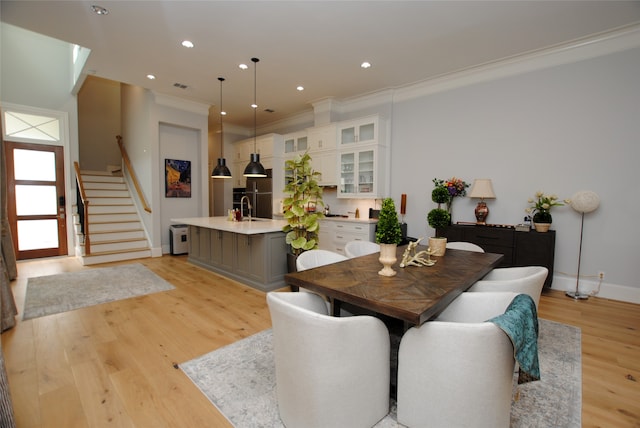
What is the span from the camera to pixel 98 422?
1675 mm

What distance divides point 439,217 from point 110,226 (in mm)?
6405

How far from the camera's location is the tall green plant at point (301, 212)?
4.03 meters

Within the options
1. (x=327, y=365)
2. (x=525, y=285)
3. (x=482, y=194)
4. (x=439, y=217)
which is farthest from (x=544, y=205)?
(x=327, y=365)

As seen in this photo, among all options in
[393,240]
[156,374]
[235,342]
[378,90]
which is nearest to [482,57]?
[378,90]

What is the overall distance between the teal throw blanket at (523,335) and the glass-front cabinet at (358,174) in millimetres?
4044

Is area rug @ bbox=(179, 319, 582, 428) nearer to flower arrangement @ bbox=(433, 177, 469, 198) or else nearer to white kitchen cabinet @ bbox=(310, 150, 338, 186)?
flower arrangement @ bbox=(433, 177, 469, 198)

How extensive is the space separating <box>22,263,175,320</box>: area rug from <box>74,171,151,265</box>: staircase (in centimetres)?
74

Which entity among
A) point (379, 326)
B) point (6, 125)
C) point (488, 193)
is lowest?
point (379, 326)

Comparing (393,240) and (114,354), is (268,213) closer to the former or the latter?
(114,354)

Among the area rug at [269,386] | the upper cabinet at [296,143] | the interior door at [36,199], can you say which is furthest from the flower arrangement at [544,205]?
the interior door at [36,199]

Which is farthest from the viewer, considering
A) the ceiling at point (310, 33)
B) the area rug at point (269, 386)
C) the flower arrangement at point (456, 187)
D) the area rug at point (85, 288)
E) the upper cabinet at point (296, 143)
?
the upper cabinet at point (296, 143)

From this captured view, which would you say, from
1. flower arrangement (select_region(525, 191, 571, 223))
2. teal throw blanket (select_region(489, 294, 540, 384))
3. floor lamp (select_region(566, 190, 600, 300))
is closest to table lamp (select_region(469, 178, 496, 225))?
flower arrangement (select_region(525, 191, 571, 223))

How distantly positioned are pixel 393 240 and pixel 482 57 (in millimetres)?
3670

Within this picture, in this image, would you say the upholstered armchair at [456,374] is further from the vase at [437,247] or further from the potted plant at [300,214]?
the potted plant at [300,214]
